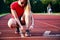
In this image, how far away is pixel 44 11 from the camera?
50.1ft

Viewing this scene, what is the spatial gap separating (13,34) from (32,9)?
255 millimetres

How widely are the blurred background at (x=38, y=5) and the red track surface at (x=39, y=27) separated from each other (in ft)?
0.16

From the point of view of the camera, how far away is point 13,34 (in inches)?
601

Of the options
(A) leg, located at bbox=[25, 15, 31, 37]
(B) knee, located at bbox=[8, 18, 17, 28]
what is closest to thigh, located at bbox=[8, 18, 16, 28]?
(B) knee, located at bbox=[8, 18, 17, 28]

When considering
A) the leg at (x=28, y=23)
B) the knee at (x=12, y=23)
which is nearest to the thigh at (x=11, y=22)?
the knee at (x=12, y=23)

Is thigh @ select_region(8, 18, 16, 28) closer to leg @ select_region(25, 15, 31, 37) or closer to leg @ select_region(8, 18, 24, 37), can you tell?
leg @ select_region(8, 18, 24, 37)

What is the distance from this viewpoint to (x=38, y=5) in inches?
601

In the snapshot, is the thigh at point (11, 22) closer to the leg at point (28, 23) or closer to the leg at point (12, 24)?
the leg at point (12, 24)

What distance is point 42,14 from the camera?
50.1 ft

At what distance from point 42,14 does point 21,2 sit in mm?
197

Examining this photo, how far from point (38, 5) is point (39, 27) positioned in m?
0.18

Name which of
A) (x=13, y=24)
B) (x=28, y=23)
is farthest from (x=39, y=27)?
(x=13, y=24)

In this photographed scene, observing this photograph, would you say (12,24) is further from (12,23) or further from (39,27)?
(39,27)

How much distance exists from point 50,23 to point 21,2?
0.29 m
